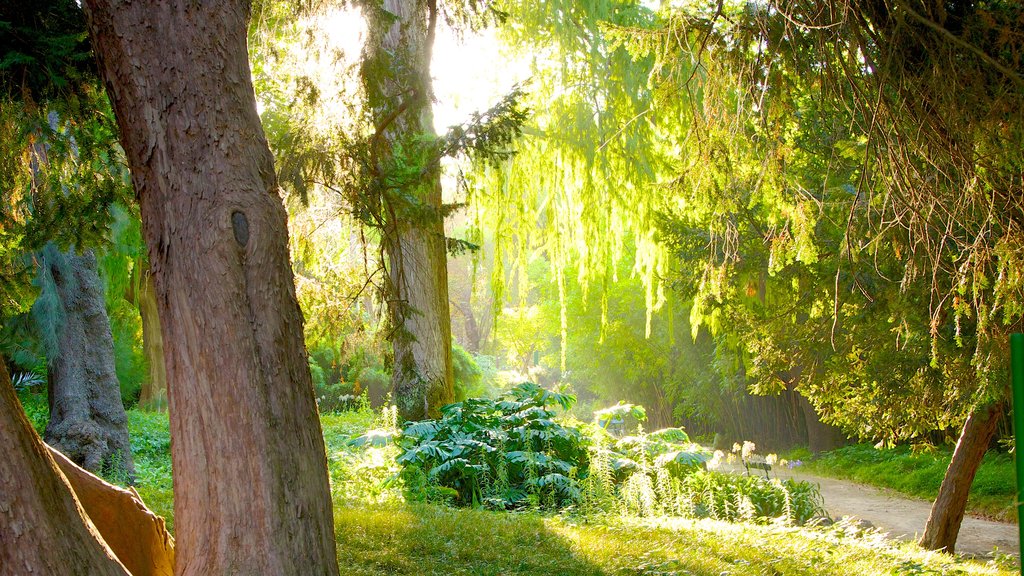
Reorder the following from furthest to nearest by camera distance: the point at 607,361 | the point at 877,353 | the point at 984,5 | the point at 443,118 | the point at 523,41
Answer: the point at 607,361 → the point at 523,41 → the point at 443,118 → the point at 877,353 → the point at 984,5

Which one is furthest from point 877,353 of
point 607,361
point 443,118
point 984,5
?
point 607,361

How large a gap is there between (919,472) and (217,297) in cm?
1427

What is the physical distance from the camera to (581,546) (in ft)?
16.3

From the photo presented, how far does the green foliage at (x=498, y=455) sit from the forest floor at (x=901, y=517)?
3.66 metres

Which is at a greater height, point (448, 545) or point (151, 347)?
point (151, 347)

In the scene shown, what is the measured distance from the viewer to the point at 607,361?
2420 centimetres

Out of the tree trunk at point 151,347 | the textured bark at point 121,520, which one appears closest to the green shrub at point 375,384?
the tree trunk at point 151,347

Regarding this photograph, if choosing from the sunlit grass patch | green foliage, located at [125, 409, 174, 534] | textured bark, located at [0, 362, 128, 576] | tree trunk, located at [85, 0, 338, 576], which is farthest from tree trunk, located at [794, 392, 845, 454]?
textured bark, located at [0, 362, 128, 576]

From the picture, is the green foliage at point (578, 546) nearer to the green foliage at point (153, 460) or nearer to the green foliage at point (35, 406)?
the green foliage at point (153, 460)

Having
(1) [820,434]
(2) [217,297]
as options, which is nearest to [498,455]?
(2) [217,297]

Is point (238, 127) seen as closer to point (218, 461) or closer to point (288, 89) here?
point (218, 461)

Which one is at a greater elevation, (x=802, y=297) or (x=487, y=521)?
(x=802, y=297)

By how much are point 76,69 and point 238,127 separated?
5.25 feet

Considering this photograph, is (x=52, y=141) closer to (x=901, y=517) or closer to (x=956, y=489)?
(x=956, y=489)
